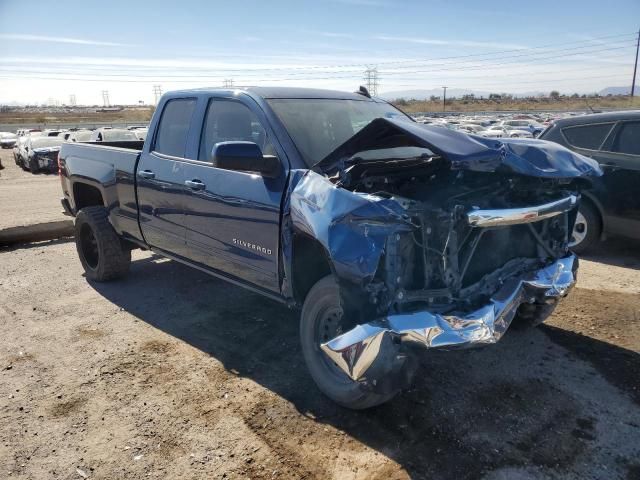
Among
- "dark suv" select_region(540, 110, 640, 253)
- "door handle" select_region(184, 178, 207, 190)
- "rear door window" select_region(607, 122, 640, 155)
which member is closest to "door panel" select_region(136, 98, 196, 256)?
"door handle" select_region(184, 178, 207, 190)

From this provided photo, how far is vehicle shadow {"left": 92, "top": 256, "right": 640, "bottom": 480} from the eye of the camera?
9.24 feet

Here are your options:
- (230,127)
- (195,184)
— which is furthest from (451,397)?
(230,127)

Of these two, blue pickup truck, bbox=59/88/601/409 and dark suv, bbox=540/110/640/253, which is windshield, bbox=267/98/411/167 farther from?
dark suv, bbox=540/110/640/253

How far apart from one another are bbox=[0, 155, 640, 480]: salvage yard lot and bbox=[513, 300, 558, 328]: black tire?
0.13 metres

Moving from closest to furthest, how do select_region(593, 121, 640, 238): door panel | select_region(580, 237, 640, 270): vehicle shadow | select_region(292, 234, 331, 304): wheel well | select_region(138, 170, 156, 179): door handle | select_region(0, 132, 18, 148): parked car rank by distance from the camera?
select_region(292, 234, 331, 304): wheel well
select_region(138, 170, 156, 179): door handle
select_region(593, 121, 640, 238): door panel
select_region(580, 237, 640, 270): vehicle shadow
select_region(0, 132, 18, 148): parked car

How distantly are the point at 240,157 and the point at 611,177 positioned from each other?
5.06 meters

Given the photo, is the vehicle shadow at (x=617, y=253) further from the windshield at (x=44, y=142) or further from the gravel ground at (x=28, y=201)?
the windshield at (x=44, y=142)

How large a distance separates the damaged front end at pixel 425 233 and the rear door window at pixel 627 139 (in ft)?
11.7

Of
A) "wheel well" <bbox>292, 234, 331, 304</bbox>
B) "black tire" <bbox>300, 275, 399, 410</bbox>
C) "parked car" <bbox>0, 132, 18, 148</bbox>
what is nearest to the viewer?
"black tire" <bbox>300, 275, 399, 410</bbox>

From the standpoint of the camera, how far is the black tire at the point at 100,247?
5660 millimetres

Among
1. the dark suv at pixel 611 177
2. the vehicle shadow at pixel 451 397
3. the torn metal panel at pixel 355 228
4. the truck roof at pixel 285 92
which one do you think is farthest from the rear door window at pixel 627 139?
the torn metal panel at pixel 355 228

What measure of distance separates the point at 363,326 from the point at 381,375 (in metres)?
0.28

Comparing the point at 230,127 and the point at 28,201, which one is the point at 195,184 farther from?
the point at 28,201

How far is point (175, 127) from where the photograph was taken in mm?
4699
